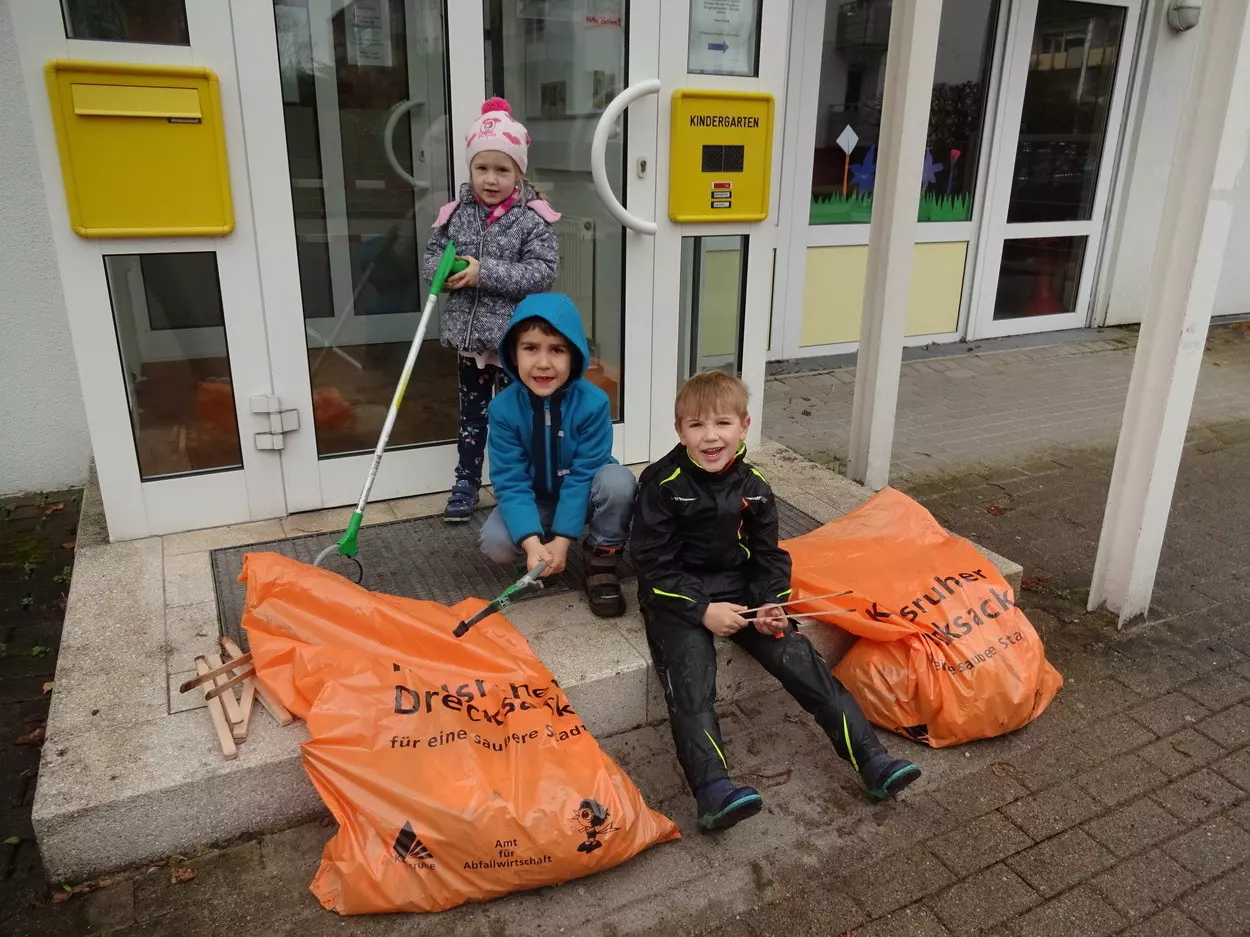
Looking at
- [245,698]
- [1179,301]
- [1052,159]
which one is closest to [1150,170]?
[1052,159]

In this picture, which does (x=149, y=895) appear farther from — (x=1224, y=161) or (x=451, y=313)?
(x=1224, y=161)

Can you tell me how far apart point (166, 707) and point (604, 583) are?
4.65ft

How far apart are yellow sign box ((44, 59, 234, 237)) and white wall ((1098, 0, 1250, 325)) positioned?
291 inches

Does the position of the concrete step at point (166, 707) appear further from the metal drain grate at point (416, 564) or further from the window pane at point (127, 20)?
the window pane at point (127, 20)

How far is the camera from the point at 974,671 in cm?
302

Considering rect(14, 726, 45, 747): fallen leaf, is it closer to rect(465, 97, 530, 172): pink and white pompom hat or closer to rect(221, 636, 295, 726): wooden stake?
rect(221, 636, 295, 726): wooden stake

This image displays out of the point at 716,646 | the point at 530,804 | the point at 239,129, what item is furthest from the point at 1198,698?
the point at 239,129

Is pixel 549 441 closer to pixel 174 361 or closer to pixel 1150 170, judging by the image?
pixel 174 361

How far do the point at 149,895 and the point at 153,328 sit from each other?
211 cm

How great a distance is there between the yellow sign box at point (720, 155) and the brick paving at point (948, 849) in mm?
2290

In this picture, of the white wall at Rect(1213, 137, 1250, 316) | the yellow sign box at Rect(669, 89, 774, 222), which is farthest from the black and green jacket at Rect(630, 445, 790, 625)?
the white wall at Rect(1213, 137, 1250, 316)

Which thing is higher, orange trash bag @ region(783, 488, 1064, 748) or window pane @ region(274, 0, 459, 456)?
window pane @ region(274, 0, 459, 456)

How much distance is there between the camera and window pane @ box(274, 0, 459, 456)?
12.1 feet

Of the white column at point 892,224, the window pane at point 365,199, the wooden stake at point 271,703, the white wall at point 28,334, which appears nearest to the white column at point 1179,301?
the white column at point 892,224
